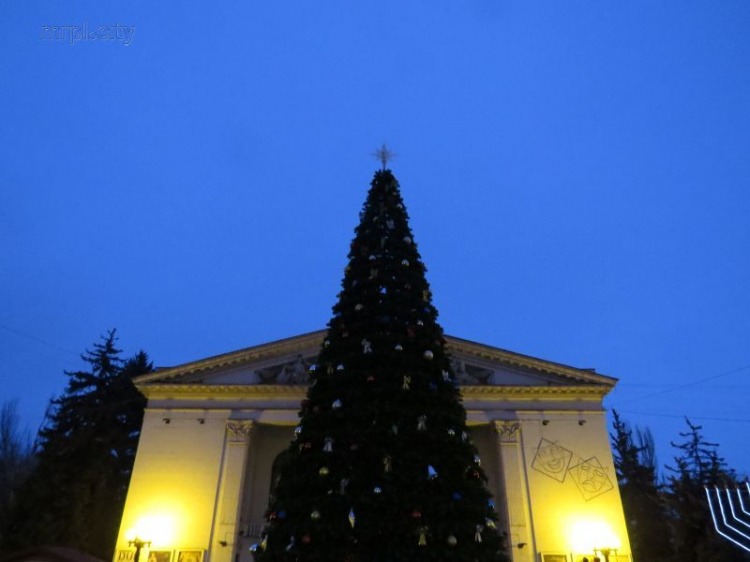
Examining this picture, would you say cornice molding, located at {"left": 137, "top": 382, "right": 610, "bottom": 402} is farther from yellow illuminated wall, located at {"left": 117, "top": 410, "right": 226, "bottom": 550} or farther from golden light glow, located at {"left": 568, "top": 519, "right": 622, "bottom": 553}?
golden light glow, located at {"left": 568, "top": 519, "right": 622, "bottom": 553}

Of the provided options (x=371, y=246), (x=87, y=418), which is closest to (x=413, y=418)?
(x=371, y=246)

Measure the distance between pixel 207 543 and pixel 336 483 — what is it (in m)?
15.9

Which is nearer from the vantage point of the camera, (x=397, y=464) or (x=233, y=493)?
(x=397, y=464)

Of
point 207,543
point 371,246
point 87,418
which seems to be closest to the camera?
point 371,246

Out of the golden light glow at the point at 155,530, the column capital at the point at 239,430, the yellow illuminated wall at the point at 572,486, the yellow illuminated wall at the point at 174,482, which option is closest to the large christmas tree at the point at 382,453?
the column capital at the point at 239,430

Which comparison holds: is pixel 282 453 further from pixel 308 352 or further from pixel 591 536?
pixel 591 536

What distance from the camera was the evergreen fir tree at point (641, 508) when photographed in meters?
28.5

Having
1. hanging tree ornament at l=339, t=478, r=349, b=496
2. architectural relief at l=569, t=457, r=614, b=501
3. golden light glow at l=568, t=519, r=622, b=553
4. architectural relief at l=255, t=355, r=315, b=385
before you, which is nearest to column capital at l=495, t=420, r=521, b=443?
architectural relief at l=569, t=457, r=614, b=501

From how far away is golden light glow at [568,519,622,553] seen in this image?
19891 mm

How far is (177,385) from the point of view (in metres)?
23.2

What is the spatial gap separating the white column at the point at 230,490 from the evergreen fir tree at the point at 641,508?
1986 cm

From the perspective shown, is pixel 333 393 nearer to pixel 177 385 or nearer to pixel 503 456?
pixel 503 456

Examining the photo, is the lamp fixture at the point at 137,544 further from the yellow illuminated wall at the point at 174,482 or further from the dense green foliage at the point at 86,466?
the dense green foliage at the point at 86,466

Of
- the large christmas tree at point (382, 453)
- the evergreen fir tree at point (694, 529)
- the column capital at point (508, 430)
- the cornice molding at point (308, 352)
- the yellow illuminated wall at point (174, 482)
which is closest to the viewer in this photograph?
the large christmas tree at point (382, 453)
